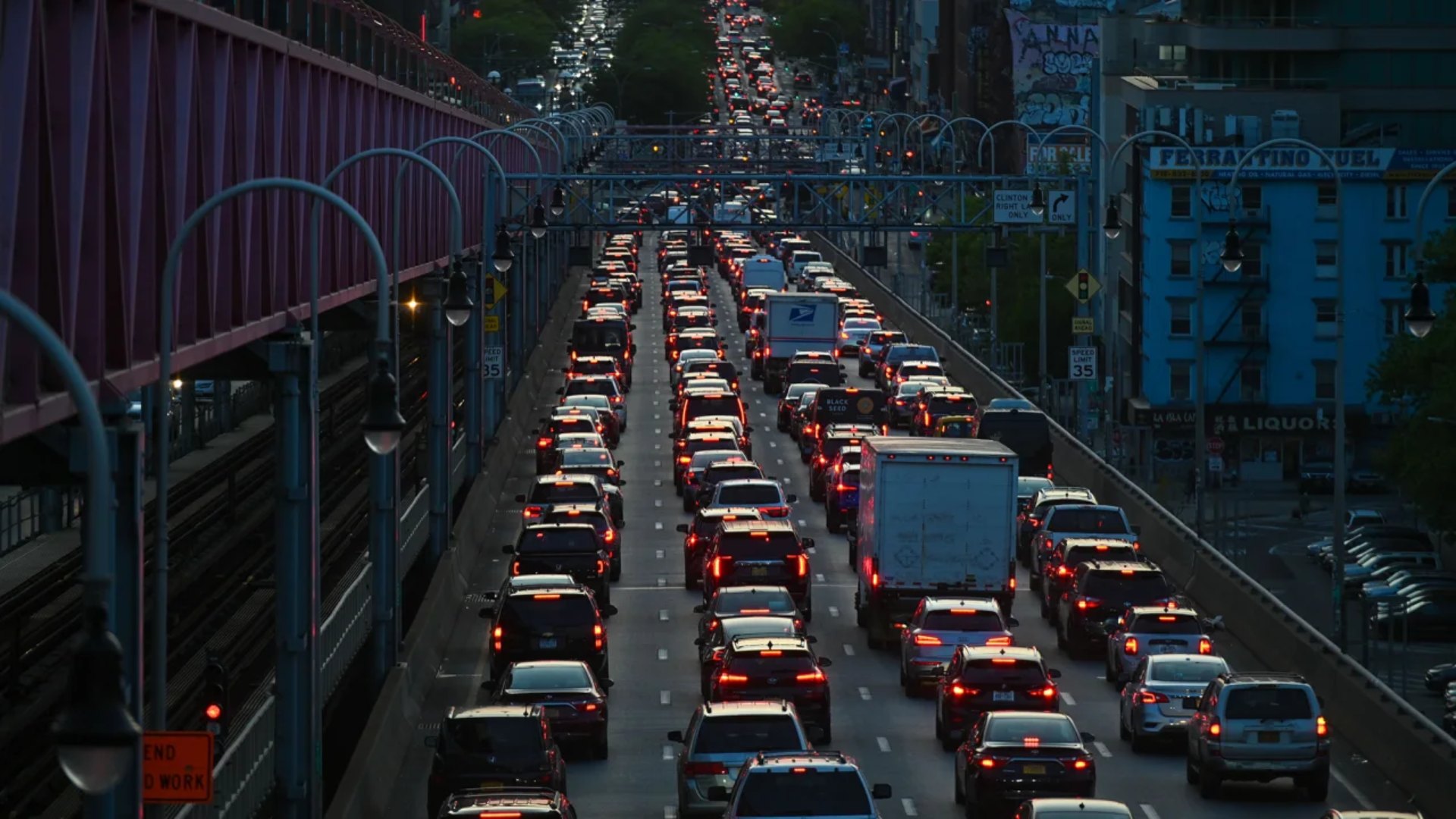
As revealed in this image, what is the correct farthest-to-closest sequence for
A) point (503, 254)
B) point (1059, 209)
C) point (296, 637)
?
point (1059, 209) < point (503, 254) < point (296, 637)

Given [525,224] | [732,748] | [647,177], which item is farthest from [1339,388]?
[647,177]

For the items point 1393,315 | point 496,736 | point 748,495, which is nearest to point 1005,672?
point 496,736

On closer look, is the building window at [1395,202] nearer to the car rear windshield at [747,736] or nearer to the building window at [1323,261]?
the building window at [1323,261]

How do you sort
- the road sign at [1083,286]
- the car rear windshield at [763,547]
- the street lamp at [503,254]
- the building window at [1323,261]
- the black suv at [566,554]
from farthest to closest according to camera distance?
the building window at [1323,261]
the road sign at [1083,286]
the street lamp at [503,254]
the black suv at [566,554]
the car rear windshield at [763,547]

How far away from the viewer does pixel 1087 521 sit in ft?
164

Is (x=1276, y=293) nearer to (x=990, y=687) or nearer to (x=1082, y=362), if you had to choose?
(x=1082, y=362)

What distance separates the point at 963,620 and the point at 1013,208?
42.5 metres

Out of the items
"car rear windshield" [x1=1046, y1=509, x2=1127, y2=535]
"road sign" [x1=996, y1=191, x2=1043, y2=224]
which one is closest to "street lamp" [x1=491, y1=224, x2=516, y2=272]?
"car rear windshield" [x1=1046, y1=509, x2=1127, y2=535]

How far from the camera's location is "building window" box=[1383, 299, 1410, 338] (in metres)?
94.5

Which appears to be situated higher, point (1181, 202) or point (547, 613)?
point (1181, 202)

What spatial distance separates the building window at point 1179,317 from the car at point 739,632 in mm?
60709

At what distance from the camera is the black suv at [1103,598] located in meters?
43.2

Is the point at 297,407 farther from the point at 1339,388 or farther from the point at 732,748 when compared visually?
the point at 1339,388

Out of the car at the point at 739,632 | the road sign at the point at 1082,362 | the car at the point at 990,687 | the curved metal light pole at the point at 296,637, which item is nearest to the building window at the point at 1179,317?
the road sign at the point at 1082,362
